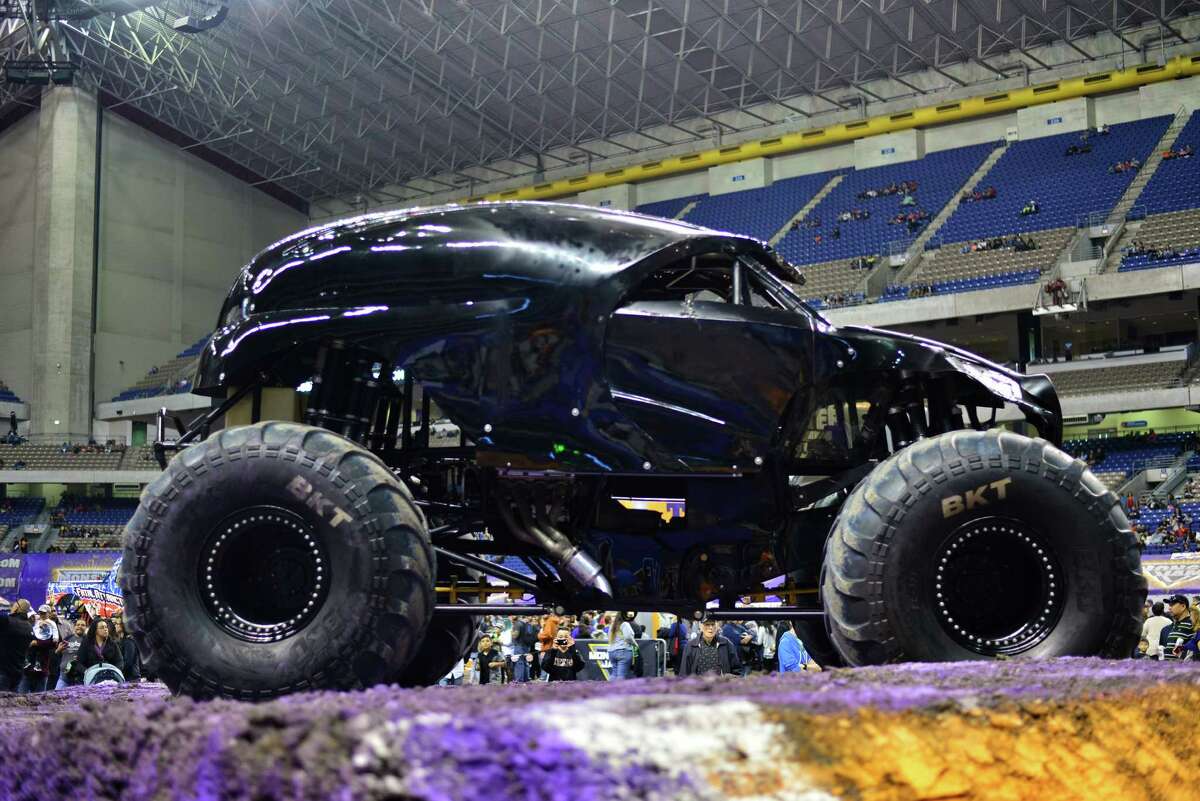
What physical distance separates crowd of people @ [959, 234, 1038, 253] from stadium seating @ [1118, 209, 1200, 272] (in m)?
3.38

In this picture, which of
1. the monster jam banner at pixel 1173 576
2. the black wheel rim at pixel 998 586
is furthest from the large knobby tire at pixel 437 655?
the monster jam banner at pixel 1173 576

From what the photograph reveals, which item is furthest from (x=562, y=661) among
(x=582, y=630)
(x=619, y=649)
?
(x=582, y=630)

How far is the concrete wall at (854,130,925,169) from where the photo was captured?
49.2 meters

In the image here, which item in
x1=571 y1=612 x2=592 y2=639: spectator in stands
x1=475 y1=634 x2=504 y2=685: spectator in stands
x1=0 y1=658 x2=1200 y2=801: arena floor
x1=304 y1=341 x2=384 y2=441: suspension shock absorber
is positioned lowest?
x1=475 y1=634 x2=504 y2=685: spectator in stands

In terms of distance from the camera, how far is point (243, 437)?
4.50 metres

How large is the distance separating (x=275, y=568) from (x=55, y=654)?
399 inches

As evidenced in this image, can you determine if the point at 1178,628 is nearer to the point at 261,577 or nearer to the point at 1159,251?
Answer: the point at 261,577

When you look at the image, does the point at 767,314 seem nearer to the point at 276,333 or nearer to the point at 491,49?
the point at 276,333

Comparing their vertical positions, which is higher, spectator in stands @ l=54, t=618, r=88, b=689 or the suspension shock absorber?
the suspension shock absorber

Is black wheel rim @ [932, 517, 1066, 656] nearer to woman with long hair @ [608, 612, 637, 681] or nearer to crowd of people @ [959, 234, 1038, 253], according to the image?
woman with long hair @ [608, 612, 637, 681]

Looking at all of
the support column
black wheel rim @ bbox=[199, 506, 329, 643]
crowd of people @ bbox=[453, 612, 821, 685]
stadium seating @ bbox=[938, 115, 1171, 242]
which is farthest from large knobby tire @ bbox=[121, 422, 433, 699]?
stadium seating @ bbox=[938, 115, 1171, 242]

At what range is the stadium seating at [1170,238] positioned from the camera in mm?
37344

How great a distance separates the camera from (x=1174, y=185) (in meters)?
41.5

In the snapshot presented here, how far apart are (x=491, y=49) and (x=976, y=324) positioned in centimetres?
2000
